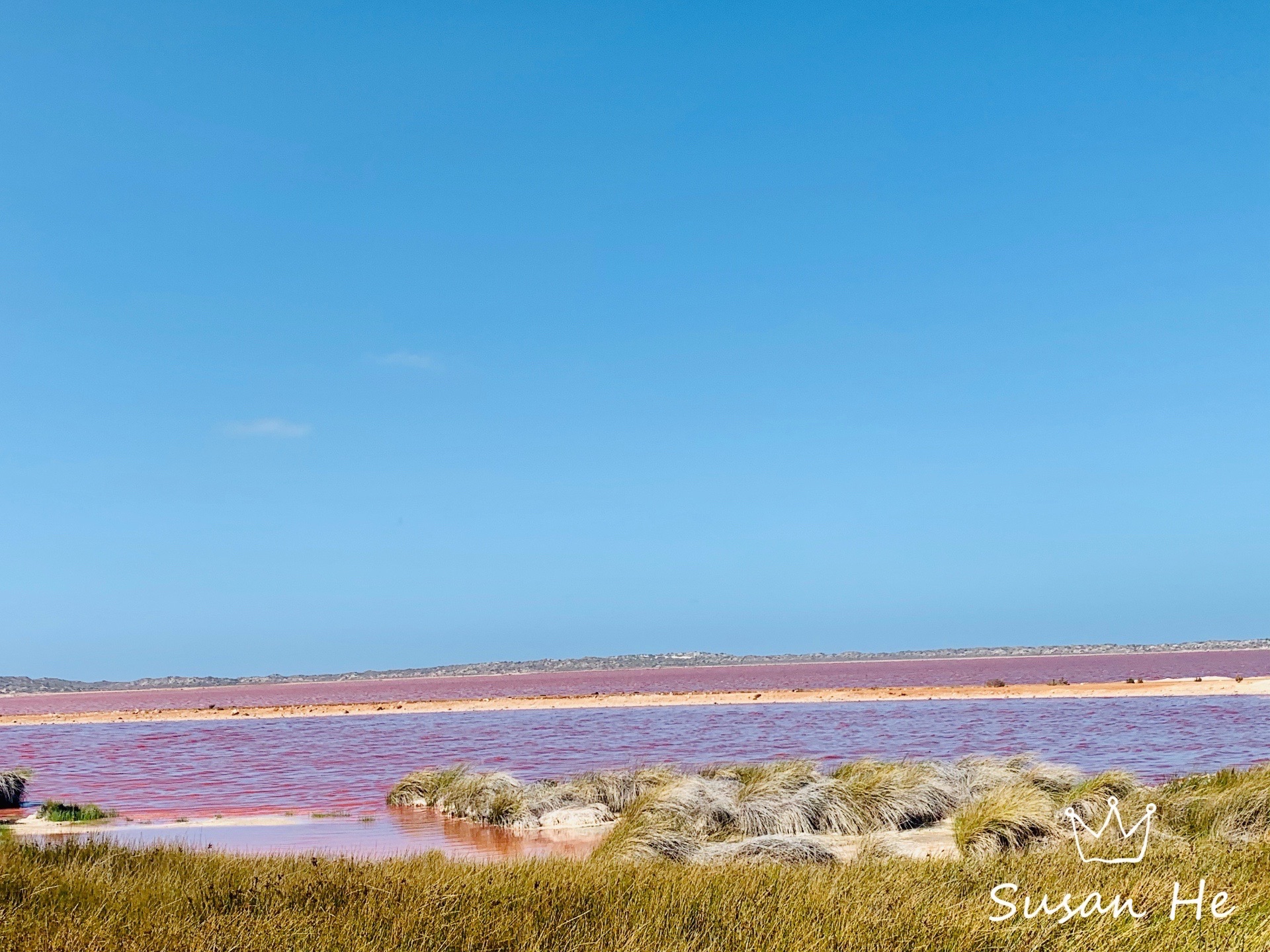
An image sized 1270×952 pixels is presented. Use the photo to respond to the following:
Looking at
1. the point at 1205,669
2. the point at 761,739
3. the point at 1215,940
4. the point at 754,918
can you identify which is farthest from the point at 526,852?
the point at 1205,669

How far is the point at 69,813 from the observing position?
53.1ft

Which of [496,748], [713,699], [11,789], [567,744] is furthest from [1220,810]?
[713,699]

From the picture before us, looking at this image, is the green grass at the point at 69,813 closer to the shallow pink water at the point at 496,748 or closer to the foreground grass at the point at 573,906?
the shallow pink water at the point at 496,748

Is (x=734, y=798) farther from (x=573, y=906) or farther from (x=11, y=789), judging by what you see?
(x=11, y=789)

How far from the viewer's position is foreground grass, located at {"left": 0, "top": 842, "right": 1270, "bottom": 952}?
230 inches

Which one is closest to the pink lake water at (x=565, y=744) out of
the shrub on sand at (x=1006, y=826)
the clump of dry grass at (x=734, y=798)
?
the clump of dry grass at (x=734, y=798)

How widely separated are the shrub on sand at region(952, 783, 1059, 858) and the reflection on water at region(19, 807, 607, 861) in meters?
4.43

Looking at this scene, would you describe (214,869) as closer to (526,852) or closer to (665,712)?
(526,852)

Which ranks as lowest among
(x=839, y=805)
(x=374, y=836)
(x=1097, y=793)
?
(x=374, y=836)

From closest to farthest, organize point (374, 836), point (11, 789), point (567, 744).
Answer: point (374, 836)
point (11, 789)
point (567, 744)

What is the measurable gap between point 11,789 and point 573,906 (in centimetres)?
1676

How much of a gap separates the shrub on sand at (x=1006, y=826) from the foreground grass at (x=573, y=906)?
2916mm

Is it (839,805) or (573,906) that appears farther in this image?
(839,805)

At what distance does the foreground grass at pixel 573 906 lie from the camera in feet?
19.2
